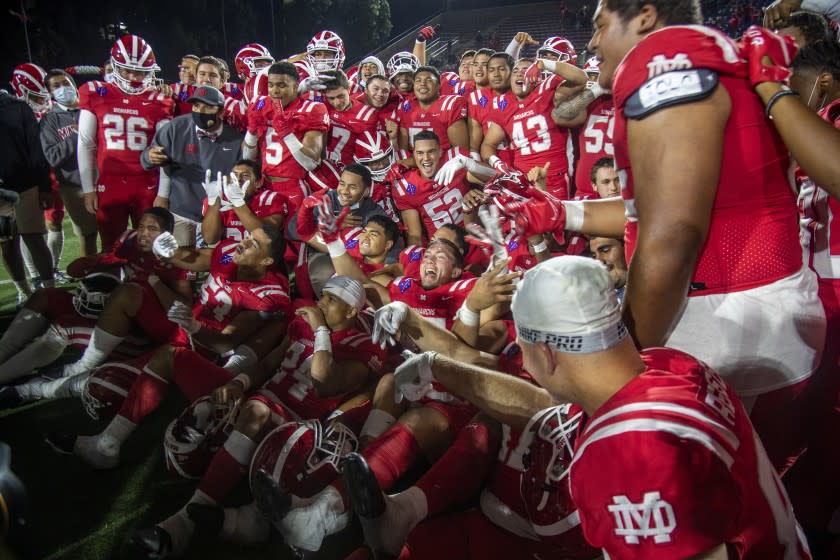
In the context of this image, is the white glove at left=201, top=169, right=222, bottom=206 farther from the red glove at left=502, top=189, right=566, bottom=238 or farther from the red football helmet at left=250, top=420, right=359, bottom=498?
the red glove at left=502, top=189, right=566, bottom=238

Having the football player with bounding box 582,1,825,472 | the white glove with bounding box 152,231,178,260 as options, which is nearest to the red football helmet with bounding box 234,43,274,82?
the white glove with bounding box 152,231,178,260

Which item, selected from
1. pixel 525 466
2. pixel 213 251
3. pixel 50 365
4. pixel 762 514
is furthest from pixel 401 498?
pixel 50 365

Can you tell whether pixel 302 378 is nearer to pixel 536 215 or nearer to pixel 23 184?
pixel 536 215

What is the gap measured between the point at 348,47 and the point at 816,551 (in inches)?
1252

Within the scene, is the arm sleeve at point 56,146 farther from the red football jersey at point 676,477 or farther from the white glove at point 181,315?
the red football jersey at point 676,477

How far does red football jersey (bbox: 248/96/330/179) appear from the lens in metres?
5.55

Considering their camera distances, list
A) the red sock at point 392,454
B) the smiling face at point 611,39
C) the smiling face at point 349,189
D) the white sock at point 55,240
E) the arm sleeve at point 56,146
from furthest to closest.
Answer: the white sock at point 55,240
the arm sleeve at point 56,146
the smiling face at point 349,189
the red sock at point 392,454
the smiling face at point 611,39

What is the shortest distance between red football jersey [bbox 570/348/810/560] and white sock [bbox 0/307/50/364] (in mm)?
4134

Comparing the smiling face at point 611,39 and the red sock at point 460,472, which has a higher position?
the smiling face at point 611,39

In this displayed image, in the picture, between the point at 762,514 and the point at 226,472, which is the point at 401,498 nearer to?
the point at 226,472

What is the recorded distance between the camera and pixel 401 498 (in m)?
2.22

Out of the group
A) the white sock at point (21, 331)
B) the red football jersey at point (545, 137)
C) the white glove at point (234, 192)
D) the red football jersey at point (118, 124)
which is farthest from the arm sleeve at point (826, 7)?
the red football jersey at point (118, 124)

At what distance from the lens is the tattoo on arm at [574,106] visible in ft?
16.1

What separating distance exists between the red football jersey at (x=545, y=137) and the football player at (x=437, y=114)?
90 cm
